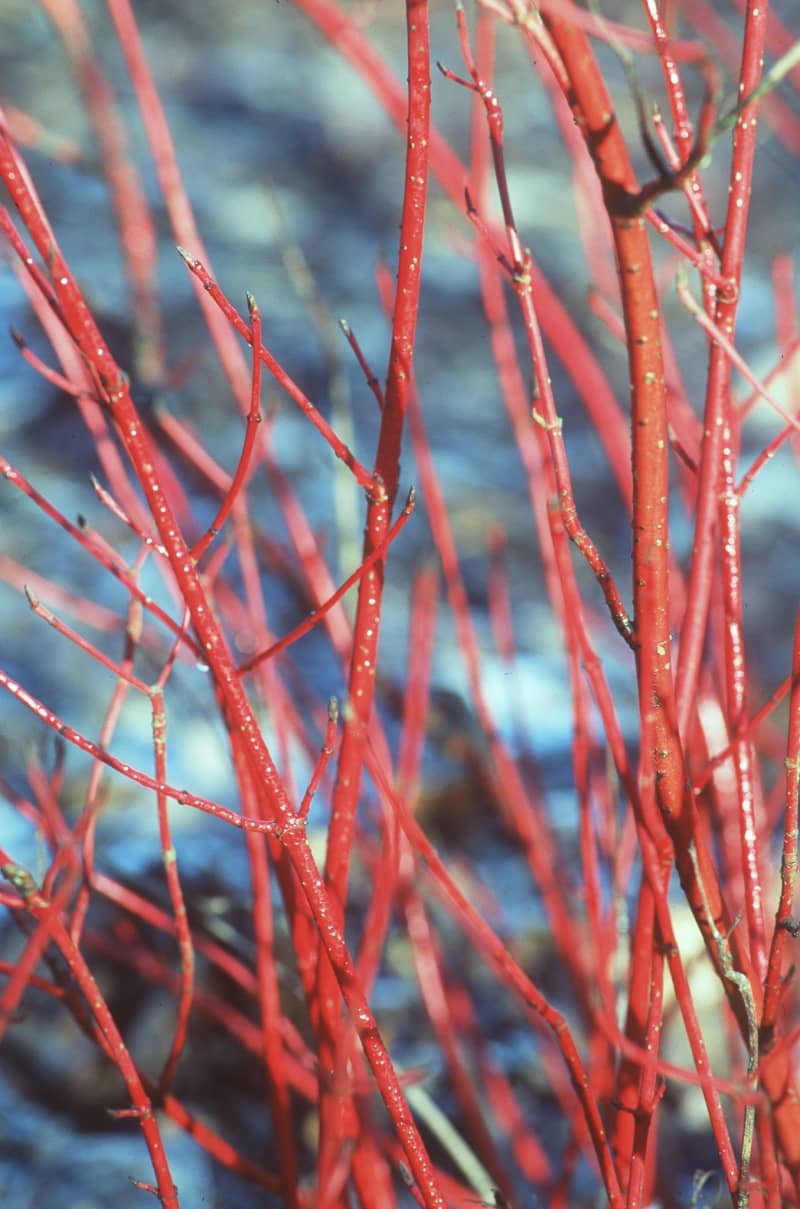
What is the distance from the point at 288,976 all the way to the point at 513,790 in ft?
1.25

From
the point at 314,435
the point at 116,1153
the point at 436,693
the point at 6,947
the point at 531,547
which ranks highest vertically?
the point at 314,435

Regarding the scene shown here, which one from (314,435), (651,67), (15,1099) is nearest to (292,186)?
(314,435)

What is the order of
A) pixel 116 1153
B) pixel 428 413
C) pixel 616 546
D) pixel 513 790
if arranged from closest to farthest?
pixel 513 790 → pixel 116 1153 → pixel 616 546 → pixel 428 413

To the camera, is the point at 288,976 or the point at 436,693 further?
the point at 436,693

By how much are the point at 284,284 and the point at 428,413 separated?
33cm

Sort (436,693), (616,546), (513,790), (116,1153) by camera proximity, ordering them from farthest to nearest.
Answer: (616,546), (436,693), (116,1153), (513,790)

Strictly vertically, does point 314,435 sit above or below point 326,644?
above

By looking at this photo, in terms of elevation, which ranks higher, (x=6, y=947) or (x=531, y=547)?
(x=531, y=547)

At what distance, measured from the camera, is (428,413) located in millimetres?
1649

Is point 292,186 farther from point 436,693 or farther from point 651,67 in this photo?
point 436,693

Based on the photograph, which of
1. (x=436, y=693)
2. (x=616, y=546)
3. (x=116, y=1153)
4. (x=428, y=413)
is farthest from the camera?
(x=428, y=413)

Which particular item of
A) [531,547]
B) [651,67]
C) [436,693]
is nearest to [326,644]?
[436,693]

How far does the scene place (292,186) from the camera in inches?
68.7

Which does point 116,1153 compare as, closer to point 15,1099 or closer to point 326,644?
point 15,1099
